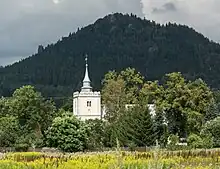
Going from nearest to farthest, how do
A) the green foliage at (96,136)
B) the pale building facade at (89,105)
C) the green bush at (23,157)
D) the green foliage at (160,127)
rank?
Answer: the green bush at (23,157) → the green foliage at (96,136) → the green foliage at (160,127) → the pale building facade at (89,105)

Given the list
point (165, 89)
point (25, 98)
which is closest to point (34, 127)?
point (25, 98)

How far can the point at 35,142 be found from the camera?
50.8 metres

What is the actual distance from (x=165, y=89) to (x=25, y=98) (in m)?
17.4

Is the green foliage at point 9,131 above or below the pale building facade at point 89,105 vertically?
below

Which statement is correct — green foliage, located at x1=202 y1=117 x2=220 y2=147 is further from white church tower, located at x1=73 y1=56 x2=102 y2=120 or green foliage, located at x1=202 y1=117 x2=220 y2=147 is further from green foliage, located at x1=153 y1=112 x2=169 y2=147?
white church tower, located at x1=73 y1=56 x2=102 y2=120

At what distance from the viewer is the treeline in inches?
1992

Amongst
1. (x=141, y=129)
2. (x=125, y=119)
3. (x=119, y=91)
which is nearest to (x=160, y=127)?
(x=125, y=119)

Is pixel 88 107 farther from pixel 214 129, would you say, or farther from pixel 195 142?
pixel 195 142

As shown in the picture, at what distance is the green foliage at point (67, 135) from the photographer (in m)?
49.6

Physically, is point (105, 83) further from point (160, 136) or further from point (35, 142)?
point (35, 142)

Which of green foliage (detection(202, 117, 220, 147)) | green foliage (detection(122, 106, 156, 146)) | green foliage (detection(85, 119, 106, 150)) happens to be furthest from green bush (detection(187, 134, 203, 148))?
green foliage (detection(85, 119, 106, 150))

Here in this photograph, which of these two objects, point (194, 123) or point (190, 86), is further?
point (190, 86)

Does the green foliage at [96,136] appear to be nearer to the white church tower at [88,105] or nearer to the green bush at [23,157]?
the white church tower at [88,105]

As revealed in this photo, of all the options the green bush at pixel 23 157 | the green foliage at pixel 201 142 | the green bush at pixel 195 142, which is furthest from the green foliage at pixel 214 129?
the green bush at pixel 23 157
